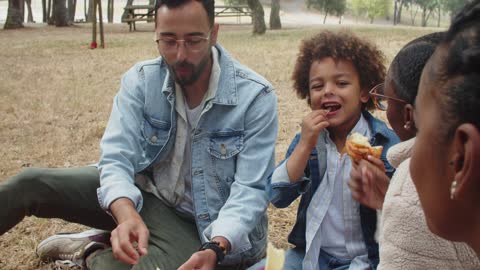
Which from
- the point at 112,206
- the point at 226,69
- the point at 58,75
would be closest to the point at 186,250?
the point at 112,206

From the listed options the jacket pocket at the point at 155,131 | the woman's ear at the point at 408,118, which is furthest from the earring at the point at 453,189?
the jacket pocket at the point at 155,131

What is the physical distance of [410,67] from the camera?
216 centimetres

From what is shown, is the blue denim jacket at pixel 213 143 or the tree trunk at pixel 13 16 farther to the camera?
the tree trunk at pixel 13 16

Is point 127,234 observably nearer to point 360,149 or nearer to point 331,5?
point 360,149

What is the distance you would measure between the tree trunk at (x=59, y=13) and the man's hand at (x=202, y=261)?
74.9 ft

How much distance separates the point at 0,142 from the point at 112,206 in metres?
3.39

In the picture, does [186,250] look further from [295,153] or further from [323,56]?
[323,56]

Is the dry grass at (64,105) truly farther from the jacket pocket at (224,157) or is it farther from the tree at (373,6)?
the tree at (373,6)

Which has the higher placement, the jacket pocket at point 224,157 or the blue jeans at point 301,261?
the jacket pocket at point 224,157

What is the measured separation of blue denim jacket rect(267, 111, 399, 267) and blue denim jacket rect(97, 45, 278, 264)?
16 cm

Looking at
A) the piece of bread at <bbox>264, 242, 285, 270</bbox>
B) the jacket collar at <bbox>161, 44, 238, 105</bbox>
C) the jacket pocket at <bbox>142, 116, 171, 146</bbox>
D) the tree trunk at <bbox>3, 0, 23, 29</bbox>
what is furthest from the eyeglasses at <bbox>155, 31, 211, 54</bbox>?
the tree trunk at <bbox>3, 0, 23, 29</bbox>

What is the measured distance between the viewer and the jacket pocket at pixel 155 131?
2.83 meters

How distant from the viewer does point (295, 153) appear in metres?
2.40

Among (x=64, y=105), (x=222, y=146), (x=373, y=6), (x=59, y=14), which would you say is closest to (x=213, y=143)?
(x=222, y=146)
